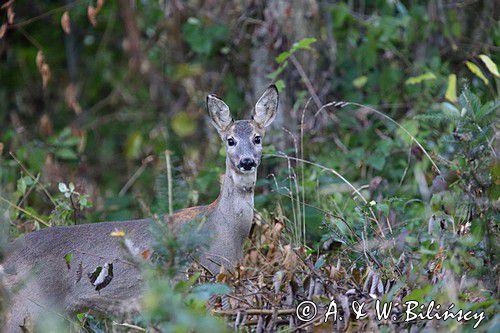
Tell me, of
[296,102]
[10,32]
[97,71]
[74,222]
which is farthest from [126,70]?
[74,222]

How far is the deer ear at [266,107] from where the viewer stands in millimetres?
6152

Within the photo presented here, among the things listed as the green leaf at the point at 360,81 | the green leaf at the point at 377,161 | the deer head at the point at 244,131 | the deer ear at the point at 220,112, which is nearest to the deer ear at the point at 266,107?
the deer head at the point at 244,131

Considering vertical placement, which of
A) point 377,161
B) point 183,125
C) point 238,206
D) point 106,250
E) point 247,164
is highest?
point 247,164

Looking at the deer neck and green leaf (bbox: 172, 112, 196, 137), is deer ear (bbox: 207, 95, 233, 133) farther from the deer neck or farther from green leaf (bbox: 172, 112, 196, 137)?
green leaf (bbox: 172, 112, 196, 137)

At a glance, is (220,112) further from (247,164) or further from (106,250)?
(106,250)

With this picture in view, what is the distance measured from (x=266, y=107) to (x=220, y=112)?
345 millimetres

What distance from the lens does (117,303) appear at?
5.21 meters

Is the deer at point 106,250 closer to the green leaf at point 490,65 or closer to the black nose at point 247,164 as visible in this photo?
the black nose at point 247,164

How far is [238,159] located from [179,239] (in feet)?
6.24

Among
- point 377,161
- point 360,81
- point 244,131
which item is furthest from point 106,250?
point 360,81

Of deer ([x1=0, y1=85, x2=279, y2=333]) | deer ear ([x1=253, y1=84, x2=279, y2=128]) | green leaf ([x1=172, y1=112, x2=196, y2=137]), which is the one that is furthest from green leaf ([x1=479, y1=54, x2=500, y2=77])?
green leaf ([x1=172, y1=112, x2=196, y2=137])

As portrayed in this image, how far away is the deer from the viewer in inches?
209

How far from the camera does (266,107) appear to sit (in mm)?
6219

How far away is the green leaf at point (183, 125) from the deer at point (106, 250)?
3.57 metres
